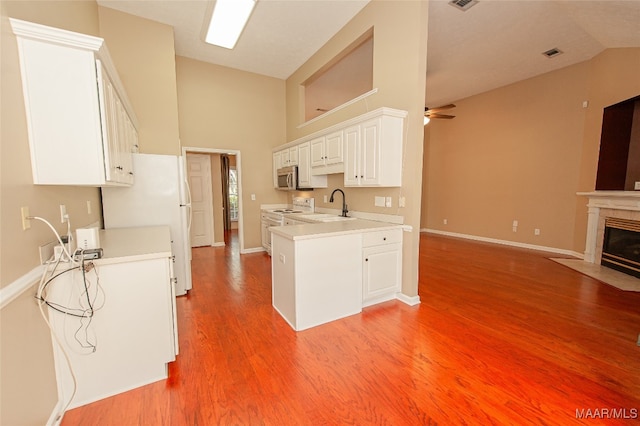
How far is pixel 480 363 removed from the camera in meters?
1.92

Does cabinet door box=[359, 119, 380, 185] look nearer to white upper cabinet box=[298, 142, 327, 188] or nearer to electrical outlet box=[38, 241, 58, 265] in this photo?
white upper cabinet box=[298, 142, 327, 188]

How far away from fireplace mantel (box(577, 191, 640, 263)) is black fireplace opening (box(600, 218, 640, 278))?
0.08 metres

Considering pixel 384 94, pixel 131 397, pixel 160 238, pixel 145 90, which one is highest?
pixel 145 90

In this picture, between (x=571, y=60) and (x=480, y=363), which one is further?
(x=571, y=60)

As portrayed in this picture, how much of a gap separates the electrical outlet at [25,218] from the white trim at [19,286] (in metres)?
0.23

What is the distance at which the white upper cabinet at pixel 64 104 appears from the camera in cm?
138

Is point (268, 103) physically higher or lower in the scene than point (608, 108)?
higher

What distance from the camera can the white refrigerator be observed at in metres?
2.86

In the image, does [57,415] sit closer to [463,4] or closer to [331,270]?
[331,270]

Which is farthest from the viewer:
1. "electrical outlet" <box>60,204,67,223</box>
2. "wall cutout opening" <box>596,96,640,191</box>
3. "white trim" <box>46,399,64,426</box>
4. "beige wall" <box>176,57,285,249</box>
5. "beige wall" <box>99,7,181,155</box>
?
"beige wall" <box>176,57,285,249</box>

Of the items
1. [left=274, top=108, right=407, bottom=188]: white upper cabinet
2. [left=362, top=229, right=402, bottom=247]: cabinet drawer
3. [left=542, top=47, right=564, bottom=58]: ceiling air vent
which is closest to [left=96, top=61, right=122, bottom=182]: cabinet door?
[left=362, top=229, right=402, bottom=247]: cabinet drawer

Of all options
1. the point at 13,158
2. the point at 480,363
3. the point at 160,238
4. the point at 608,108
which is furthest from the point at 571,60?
the point at 13,158

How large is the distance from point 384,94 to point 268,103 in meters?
3.12

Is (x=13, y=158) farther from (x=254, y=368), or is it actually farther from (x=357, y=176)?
(x=357, y=176)
